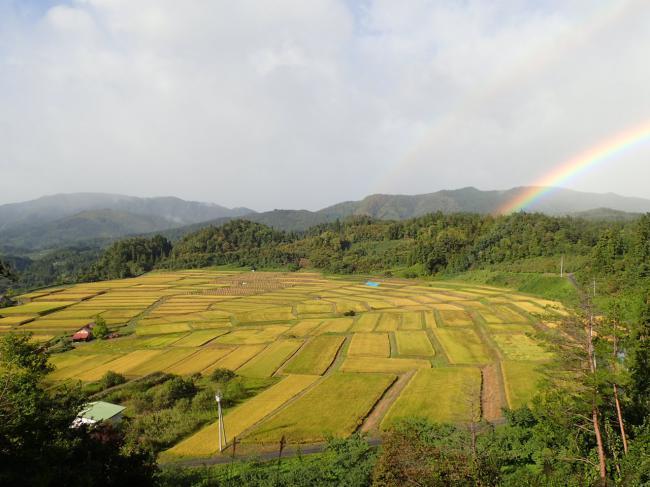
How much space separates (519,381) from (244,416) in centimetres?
2416

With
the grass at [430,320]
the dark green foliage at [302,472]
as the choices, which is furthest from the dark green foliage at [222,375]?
the grass at [430,320]

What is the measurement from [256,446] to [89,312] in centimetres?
6727

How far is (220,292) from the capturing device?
10025cm

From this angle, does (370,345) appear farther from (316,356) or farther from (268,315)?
(268,315)

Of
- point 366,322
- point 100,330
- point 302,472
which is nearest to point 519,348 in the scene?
point 366,322

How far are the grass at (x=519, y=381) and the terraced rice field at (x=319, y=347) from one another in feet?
0.33

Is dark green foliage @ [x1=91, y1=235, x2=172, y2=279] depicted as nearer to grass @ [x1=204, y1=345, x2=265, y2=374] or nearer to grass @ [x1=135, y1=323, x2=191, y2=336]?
grass @ [x1=135, y1=323, x2=191, y2=336]

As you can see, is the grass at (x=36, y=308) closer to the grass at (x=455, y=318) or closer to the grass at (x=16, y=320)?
the grass at (x=16, y=320)

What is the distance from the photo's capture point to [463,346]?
46.6 meters

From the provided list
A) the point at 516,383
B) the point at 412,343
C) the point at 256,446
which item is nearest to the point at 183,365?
the point at 256,446

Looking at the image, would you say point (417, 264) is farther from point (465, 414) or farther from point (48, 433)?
point (48, 433)

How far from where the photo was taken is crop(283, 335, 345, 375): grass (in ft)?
132

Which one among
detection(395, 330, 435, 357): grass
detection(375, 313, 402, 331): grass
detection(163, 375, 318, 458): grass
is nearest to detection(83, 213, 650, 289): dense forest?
detection(375, 313, 402, 331): grass

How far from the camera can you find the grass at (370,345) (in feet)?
148
